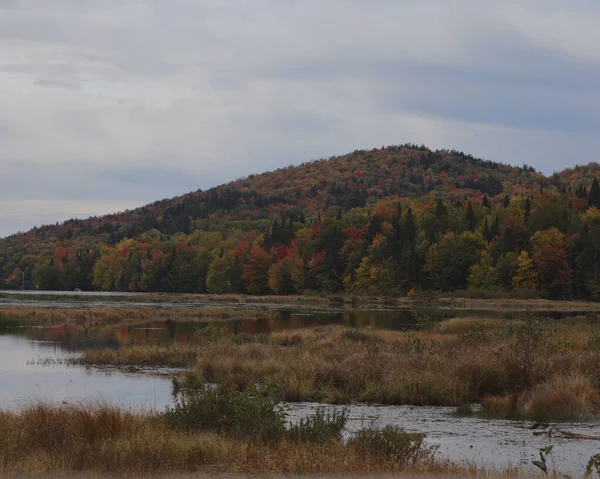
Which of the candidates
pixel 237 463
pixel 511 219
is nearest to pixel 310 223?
pixel 511 219

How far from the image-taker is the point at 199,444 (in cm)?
1338

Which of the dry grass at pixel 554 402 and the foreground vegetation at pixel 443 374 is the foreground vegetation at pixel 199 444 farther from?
the dry grass at pixel 554 402

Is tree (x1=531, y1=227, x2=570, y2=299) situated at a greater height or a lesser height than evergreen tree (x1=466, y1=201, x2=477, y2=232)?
lesser

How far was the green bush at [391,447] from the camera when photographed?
13367 mm

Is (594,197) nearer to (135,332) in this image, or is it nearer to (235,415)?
(135,332)

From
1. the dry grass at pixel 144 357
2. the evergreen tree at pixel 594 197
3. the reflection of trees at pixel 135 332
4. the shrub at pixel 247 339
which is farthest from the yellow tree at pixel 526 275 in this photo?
the dry grass at pixel 144 357

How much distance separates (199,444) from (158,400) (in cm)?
1002

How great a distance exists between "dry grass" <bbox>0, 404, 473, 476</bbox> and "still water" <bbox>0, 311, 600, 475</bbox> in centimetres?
245

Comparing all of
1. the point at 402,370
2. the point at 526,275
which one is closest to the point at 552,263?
the point at 526,275

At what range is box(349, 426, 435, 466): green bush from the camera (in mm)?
13367

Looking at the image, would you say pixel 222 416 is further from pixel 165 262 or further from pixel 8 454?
pixel 165 262

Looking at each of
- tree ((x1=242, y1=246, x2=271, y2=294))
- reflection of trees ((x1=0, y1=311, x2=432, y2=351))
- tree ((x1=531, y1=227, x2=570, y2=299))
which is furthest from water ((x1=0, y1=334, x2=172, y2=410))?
tree ((x1=242, y1=246, x2=271, y2=294))

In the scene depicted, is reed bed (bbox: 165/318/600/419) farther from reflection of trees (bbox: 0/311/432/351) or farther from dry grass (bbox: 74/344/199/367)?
reflection of trees (bbox: 0/311/432/351)

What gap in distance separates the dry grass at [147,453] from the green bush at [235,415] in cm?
58
